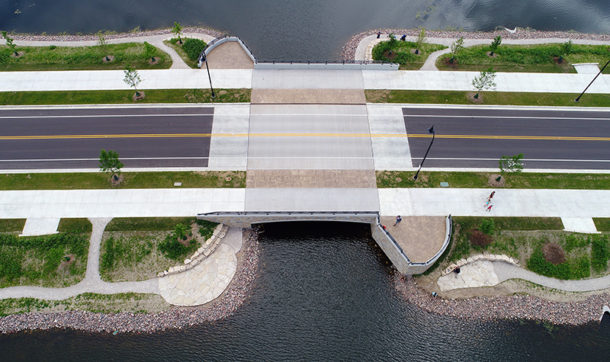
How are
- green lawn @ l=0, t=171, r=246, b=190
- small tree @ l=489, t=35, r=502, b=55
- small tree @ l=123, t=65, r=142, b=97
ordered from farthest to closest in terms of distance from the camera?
small tree @ l=489, t=35, r=502, b=55 → small tree @ l=123, t=65, r=142, b=97 → green lawn @ l=0, t=171, r=246, b=190

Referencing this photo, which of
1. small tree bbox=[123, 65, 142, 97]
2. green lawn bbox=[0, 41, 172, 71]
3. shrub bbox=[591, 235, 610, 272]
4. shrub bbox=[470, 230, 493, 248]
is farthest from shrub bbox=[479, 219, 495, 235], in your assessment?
green lawn bbox=[0, 41, 172, 71]

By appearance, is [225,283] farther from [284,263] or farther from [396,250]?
[396,250]

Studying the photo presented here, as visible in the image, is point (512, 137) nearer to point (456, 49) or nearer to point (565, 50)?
point (456, 49)

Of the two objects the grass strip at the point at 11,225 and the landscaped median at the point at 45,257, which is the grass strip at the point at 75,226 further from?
the grass strip at the point at 11,225

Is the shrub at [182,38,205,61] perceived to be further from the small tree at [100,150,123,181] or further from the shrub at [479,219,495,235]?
the shrub at [479,219,495,235]

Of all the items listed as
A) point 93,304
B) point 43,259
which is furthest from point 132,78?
point 93,304
